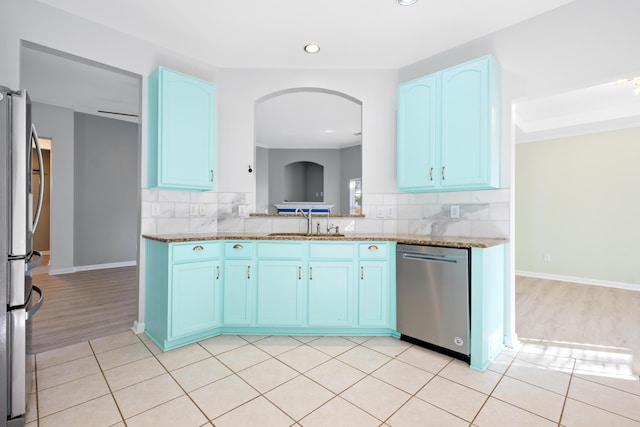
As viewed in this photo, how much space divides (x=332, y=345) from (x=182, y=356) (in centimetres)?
116

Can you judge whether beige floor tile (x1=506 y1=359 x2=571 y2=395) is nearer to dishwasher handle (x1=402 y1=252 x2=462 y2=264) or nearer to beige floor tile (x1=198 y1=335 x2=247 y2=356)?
dishwasher handle (x1=402 y1=252 x2=462 y2=264)

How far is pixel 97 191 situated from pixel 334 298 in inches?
202

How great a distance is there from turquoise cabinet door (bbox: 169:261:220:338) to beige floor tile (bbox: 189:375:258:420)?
68 centimetres

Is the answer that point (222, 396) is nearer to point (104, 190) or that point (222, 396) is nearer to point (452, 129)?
point (452, 129)

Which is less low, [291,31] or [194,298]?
[291,31]

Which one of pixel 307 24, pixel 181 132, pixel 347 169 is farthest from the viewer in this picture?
pixel 347 169

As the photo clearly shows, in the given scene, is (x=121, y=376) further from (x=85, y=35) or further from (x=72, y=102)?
(x=72, y=102)

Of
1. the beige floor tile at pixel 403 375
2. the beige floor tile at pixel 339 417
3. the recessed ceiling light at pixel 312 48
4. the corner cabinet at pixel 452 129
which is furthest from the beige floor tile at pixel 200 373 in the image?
the recessed ceiling light at pixel 312 48

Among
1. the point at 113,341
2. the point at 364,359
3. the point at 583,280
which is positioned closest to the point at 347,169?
the point at 583,280

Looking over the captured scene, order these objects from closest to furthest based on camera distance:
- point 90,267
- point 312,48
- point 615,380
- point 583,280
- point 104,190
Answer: point 615,380 < point 312,48 < point 583,280 < point 90,267 < point 104,190

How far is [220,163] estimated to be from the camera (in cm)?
327

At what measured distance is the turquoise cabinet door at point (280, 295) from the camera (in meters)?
2.69

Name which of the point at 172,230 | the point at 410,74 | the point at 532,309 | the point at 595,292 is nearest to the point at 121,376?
the point at 172,230

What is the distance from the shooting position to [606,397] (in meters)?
1.85
